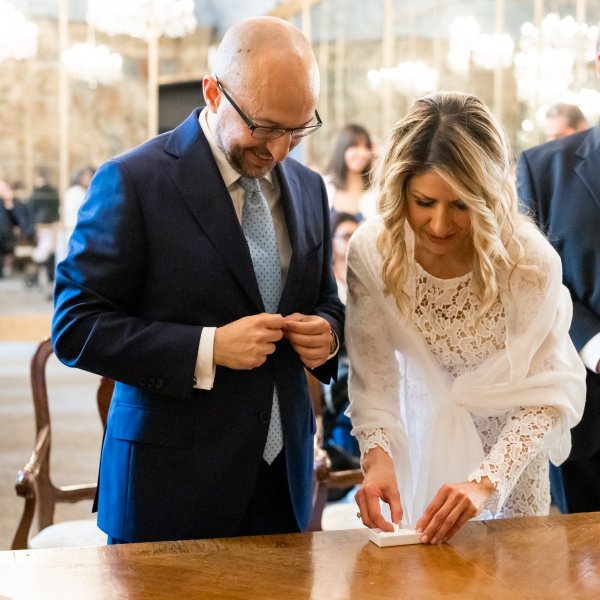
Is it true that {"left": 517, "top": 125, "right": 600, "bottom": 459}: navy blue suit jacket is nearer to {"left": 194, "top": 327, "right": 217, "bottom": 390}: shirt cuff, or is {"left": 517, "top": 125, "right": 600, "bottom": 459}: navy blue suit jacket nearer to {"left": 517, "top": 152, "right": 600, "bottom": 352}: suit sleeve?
{"left": 517, "top": 152, "right": 600, "bottom": 352}: suit sleeve

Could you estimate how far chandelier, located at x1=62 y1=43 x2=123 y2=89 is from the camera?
12.1 m

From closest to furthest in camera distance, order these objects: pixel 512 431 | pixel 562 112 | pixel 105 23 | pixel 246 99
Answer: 1. pixel 246 99
2. pixel 512 431
3. pixel 562 112
4. pixel 105 23

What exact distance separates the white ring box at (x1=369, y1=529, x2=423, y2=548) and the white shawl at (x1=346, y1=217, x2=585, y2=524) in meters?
0.29

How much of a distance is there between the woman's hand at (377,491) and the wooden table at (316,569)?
0.14 feet

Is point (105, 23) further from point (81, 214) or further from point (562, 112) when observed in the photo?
point (81, 214)

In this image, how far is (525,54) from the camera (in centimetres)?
1228

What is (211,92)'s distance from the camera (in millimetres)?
2068

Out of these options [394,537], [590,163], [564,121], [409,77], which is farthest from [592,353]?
[409,77]

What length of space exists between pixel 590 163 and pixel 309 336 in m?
1.13

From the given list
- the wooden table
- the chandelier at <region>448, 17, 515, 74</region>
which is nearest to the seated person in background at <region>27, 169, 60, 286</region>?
the chandelier at <region>448, 17, 515, 74</region>

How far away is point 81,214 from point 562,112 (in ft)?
17.0

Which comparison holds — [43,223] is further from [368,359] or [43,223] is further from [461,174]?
[461,174]

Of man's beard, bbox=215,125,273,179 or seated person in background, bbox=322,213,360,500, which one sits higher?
man's beard, bbox=215,125,273,179

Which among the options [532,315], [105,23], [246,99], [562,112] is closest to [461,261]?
[532,315]
